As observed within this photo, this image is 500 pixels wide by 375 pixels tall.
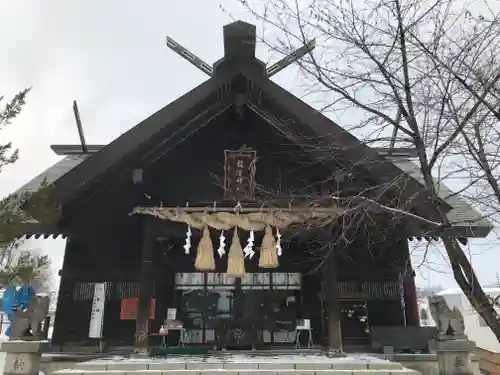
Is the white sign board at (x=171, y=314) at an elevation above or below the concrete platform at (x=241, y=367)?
above

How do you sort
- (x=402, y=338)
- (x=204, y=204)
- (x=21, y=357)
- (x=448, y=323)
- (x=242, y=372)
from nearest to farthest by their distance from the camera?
(x=242, y=372) < (x=21, y=357) < (x=448, y=323) < (x=204, y=204) < (x=402, y=338)

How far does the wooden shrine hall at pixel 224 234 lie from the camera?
8352 mm

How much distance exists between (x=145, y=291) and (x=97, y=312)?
1812 millimetres

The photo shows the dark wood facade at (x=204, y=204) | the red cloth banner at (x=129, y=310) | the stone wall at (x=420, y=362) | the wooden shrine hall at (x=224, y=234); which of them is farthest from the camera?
the red cloth banner at (x=129, y=310)

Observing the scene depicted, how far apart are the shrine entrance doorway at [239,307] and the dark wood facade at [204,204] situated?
0.10 metres

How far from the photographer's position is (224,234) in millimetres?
9258

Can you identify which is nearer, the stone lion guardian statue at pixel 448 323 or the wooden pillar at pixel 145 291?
the stone lion guardian statue at pixel 448 323

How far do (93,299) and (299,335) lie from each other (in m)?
4.77

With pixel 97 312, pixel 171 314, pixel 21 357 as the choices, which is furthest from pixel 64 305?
pixel 171 314

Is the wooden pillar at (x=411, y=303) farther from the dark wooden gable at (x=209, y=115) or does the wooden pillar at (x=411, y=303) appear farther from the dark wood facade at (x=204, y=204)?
the dark wooden gable at (x=209, y=115)

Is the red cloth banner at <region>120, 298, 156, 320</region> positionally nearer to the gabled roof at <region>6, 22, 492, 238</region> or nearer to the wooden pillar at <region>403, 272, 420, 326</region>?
the gabled roof at <region>6, 22, 492, 238</region>

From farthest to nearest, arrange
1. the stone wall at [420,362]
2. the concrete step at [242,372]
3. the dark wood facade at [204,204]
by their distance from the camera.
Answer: the dark wood facade at [204,204] < the stone wall at [420,362] < the concrete step at [242,372]

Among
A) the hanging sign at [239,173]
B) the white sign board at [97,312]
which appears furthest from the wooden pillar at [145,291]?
the hanging sign at [239,173]

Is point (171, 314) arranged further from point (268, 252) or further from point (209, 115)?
point (209, 115)
